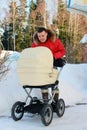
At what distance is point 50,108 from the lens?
4797 millimetres

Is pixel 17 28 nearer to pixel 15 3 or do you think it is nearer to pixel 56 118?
pixel 15 3

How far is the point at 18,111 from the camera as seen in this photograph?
498 centimetres

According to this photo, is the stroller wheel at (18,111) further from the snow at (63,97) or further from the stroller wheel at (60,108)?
the stroller wheel at (60,108)

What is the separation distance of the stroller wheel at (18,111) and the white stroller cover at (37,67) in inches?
12.1

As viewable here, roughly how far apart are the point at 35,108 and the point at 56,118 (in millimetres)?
470

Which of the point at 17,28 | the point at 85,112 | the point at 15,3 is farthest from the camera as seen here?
the point at 15,3

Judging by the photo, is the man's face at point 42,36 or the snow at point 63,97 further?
the man's face at point 42,36

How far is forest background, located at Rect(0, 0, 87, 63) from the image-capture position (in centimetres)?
2138

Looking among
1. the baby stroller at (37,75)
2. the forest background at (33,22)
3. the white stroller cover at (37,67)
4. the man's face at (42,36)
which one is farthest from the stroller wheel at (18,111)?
the forest background at (33,22)

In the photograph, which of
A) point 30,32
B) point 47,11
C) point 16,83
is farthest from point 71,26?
point 16,83

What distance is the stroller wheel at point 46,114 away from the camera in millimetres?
4625

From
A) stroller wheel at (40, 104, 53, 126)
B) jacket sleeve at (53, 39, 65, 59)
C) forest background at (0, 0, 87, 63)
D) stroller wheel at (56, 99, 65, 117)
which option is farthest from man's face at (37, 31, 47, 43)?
forest background at (0, 0, 87, 63)

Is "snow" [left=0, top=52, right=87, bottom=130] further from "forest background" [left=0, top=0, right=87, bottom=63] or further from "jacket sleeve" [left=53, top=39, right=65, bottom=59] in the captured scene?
"forest background" [left=0, top=0, right=87, bottom=63]

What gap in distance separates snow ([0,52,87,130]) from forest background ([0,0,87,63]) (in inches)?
451
